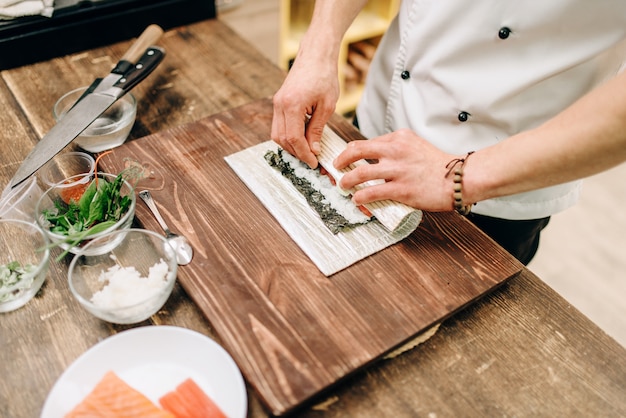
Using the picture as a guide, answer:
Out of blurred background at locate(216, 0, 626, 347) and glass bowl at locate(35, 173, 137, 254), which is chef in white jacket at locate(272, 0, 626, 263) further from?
blurred background at locate(216, 0, 626, 347)

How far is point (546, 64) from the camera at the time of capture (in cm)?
95

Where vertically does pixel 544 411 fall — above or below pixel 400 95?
below

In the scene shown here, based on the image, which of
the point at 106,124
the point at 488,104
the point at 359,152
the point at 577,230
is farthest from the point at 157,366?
the point at 577,230

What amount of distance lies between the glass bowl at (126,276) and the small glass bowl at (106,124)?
1.17ft

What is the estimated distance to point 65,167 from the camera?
1.09 meters

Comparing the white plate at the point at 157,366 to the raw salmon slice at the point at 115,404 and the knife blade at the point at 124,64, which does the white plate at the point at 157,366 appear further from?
the knife blade at the point at 124,64

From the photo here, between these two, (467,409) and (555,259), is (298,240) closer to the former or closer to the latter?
(467,409)

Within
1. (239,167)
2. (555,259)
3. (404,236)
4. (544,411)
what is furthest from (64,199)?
(555,259)

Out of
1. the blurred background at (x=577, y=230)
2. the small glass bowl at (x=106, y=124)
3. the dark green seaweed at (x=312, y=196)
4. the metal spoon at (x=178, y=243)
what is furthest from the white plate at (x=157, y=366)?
the blurred background at (x=577, y=230)

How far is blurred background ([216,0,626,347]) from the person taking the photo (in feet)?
7.34

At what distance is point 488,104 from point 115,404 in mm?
903

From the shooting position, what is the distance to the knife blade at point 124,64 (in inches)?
45.4

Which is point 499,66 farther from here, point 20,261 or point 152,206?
point 20,261

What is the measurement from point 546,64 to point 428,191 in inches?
14.4
